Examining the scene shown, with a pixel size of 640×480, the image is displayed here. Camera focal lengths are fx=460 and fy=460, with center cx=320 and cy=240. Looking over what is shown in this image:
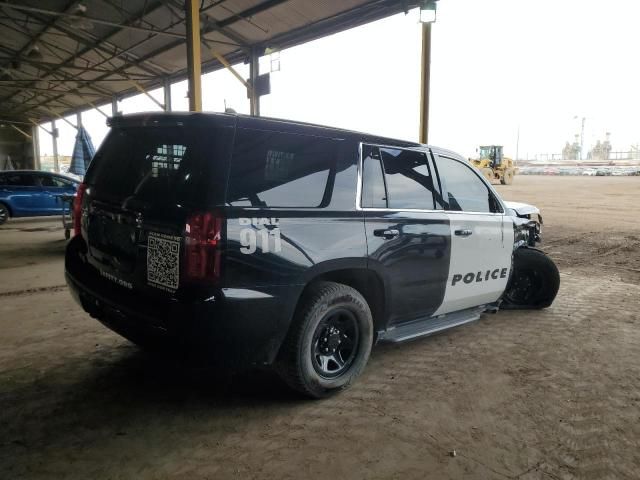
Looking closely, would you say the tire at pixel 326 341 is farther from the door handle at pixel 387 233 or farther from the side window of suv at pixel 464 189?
the side window of suv at pixel 464 189

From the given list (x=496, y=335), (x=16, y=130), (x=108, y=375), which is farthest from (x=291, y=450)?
(x=16, y=130)

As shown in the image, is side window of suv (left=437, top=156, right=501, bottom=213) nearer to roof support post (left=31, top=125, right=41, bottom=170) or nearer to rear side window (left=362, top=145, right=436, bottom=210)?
rear side window (left=362, top=145, right=436, bottom=210)

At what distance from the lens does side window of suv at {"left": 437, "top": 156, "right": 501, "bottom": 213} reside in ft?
12.2

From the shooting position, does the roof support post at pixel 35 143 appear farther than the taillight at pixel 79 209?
Yes

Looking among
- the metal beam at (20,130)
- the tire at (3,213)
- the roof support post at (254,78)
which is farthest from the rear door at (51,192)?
the metal beam at (20,130)

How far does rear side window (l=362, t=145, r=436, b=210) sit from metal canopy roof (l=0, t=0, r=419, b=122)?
772 cm

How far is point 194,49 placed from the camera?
9.77m

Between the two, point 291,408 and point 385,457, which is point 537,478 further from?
point 291,408

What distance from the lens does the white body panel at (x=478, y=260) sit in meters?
3.63

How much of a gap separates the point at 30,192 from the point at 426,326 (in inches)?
472

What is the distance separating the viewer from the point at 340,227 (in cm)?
279

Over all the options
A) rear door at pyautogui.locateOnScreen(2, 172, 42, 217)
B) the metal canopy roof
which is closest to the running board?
the metal canopy roof

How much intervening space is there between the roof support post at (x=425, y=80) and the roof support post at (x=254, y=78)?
568 centimetres

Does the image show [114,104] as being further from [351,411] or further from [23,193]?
[351,411]
